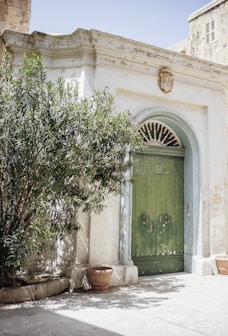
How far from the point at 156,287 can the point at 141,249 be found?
1089 mm

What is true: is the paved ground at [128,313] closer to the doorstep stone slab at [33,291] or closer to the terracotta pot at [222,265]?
the doorstep stone slab at [33,291]

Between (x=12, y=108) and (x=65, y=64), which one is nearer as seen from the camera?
(x=12, y=108)

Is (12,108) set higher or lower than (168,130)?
lower

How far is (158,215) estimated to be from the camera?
24.2ft

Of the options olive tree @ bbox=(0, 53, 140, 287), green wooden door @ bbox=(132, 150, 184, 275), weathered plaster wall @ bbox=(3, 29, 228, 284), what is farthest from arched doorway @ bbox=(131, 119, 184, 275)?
olive tree @ bbox=(0, 53, 140, 287)

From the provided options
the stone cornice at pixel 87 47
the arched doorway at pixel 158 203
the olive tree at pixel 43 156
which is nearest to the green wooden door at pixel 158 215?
the arched doorway at pixel 158 203

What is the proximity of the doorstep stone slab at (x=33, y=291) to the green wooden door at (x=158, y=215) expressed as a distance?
1.94m

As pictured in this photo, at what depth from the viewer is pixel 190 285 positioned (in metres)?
6.32

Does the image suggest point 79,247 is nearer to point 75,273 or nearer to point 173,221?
point 75,273

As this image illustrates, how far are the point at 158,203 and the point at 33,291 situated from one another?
3363mm

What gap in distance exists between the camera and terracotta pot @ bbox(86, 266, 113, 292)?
569 centimetres

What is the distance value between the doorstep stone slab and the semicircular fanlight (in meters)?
3.56

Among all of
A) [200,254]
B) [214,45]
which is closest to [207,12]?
[214,45]

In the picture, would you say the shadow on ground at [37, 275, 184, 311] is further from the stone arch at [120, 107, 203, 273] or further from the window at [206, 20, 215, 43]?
the window at [206, 20, 215, 43]
